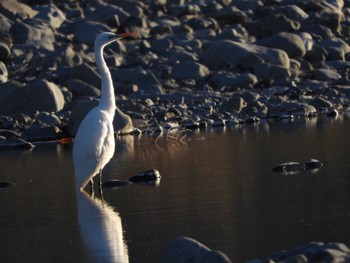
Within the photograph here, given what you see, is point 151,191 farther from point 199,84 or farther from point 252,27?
point 252,27

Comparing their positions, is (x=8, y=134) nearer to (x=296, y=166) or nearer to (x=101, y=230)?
(x=296, y=166)

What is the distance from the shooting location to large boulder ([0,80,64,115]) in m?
22.5

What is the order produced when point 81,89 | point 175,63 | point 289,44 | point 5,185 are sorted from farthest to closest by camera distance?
point 289,44 → point 175,63 → point 81,89 → point 5,185

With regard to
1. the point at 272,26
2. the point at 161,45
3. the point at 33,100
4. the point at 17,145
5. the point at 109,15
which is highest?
the point at 109,15

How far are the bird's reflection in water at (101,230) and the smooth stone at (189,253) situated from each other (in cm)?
79

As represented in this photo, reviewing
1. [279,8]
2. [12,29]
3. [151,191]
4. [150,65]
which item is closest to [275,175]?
[151,191]

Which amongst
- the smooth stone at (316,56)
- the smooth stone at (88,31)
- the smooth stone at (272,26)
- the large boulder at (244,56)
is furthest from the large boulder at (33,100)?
the smooth stone at (272,26)

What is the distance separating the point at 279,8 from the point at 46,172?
71.7 feet

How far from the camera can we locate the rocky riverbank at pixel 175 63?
71.5 ft

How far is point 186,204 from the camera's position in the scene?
419 inches

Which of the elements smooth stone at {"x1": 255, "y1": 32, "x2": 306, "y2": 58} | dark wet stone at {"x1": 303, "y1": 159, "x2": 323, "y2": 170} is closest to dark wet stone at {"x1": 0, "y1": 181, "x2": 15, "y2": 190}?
dark wet stone at {"x1": 303, "y1": 159, "x2": 323, "y2": 170}

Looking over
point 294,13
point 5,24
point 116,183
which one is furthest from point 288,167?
point 294,13

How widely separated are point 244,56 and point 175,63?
1936 millimetres

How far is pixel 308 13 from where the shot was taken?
1384 inches
